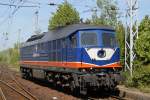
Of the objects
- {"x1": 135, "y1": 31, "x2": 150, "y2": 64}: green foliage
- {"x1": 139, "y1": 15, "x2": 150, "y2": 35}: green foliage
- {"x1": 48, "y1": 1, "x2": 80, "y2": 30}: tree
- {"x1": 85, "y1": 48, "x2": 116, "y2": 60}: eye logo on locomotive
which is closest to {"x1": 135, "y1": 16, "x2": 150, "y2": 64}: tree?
{"x1": 135, "y1": 31, "x2": 150, "y2": 64}: green foliage

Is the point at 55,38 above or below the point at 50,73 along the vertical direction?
above

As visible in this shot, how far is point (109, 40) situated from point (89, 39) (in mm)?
987

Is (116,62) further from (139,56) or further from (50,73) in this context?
(50,73)

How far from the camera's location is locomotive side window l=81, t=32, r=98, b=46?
1962 centimetres

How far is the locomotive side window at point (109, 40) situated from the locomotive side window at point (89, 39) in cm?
43

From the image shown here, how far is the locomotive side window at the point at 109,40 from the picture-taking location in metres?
19.9

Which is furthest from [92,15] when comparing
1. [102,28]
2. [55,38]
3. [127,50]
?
[102,28]

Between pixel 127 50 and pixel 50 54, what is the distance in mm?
4661

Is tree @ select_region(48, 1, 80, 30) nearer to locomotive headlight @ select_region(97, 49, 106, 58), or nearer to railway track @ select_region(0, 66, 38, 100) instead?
railway track @ select_region(0, 66, 38, 100)

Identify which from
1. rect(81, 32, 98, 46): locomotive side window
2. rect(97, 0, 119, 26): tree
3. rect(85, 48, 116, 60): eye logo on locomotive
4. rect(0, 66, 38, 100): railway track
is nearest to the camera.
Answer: rect(85, 48, 116, 60): eye logo on locomotive

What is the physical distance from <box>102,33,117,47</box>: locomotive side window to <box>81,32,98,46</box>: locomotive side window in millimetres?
434

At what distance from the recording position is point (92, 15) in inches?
1451

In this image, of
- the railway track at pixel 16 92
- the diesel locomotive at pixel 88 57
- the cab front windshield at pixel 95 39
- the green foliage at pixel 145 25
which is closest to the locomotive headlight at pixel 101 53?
the diesel locomotive at pixel 88 57

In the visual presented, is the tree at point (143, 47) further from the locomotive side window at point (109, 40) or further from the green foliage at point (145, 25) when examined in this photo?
the locomotive side window at point (109, 40)
